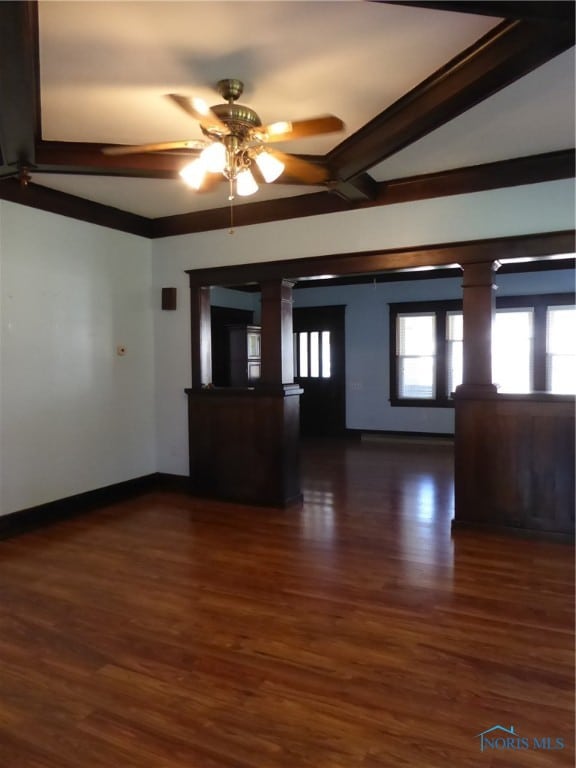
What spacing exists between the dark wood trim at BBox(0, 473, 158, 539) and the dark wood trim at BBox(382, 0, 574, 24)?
165 inches

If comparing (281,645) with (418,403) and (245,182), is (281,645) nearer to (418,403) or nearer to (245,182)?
(245,182)

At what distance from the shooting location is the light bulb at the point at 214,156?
2.73 metres

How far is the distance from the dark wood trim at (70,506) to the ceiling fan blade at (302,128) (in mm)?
3426

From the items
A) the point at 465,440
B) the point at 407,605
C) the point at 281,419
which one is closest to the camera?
the point at 407,605

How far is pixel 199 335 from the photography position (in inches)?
207

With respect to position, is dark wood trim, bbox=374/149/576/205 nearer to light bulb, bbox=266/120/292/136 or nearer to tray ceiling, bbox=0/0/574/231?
tray ceiling, bbox=0/0/574/231

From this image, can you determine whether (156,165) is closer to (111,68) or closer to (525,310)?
(111,68)

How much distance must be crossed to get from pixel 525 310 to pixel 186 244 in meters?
5.10

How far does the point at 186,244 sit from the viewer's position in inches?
209

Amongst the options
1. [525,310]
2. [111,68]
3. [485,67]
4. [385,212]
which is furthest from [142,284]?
[525,310]

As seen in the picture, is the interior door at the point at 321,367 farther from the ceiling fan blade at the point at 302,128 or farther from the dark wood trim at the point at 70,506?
the ceiling fan blade at the point at 302,128

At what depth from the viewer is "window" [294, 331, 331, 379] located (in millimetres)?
9172

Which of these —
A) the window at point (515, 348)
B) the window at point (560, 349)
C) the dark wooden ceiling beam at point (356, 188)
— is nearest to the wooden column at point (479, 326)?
the dark wooden ceiling beam at point (356, 188)

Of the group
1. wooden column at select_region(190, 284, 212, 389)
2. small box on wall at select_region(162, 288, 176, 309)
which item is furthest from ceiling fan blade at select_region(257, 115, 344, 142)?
small box on wall at select_region(162, 288, 176, 309)
